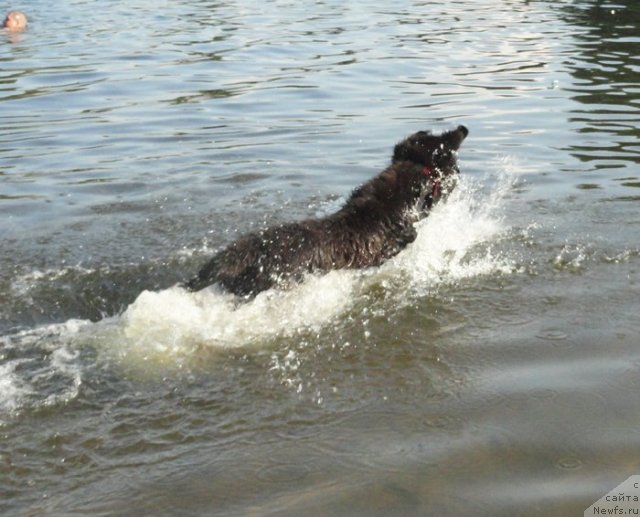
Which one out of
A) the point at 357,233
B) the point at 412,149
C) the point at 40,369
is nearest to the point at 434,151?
the point at 412,149

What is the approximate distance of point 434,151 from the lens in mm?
6773

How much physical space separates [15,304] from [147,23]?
17.1 m

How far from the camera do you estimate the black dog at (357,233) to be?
19.0 ft

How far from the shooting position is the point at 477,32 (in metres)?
19.4

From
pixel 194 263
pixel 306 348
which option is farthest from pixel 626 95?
pixel 306 348

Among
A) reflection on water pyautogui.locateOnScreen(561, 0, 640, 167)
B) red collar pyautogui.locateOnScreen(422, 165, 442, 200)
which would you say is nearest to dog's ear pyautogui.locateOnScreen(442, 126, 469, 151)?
red collar pyautogui.locateOnScreen(422, 165, 442, 200)

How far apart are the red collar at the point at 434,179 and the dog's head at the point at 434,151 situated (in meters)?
0.03

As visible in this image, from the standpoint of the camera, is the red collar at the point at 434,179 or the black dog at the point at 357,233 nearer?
the black dog at the point at 357,233

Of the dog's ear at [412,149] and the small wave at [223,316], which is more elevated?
the dog's ear at [412,149]
